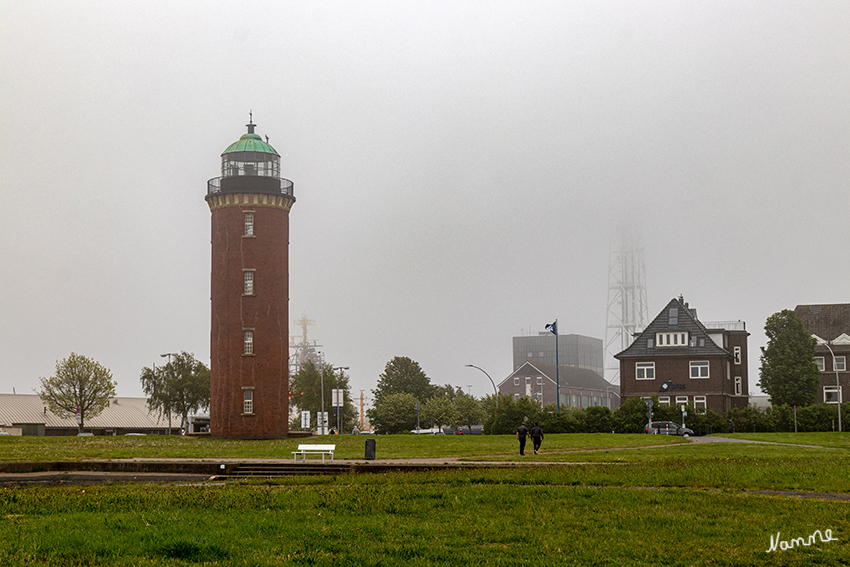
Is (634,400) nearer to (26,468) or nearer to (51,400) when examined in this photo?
(26,468)

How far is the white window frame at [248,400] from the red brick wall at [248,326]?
0.70 ft

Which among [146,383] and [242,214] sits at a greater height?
[242,214]

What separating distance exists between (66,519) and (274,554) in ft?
15.2

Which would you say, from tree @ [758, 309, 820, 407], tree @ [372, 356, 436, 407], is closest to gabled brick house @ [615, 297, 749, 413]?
tree @ [758, 309, 820, 407]

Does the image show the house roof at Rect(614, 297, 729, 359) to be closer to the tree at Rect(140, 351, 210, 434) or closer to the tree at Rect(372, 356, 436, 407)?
the tree at Rect(372, 356, 436, 407)

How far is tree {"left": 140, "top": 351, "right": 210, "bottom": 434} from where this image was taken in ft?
313

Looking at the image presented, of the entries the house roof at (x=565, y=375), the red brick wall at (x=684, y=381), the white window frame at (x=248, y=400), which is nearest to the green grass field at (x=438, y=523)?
the white window frame at (x=248, y=400)

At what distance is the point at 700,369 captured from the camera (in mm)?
82875

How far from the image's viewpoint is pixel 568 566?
10.4 m

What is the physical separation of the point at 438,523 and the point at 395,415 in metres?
79.3

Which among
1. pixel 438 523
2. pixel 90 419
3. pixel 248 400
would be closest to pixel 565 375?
pixel 90 419

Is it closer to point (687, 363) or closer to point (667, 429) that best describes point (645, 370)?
point (687, 363)

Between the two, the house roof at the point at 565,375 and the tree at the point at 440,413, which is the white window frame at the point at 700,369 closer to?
the tree at the point at 440,413

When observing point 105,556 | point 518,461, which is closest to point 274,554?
point 105,556
